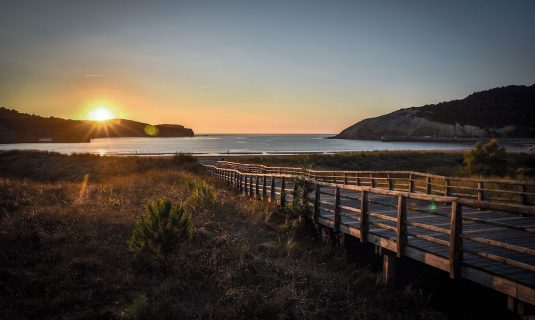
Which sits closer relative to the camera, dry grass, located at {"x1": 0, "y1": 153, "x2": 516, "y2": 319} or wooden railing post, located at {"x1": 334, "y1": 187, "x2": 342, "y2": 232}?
dry grass, located at {"x1": 0, "y1": 153, "x2": 516, "y2": 319}

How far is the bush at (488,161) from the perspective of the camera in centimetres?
2853

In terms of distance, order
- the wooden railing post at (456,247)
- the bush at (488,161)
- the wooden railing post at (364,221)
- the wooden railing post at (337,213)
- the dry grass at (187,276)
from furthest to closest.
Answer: the bush at (488,161) → the wooden railing post at (337,213) → the wooden railing post at (364,221) → the dry grass at (187,276) → the wooden railing post at (456,247)

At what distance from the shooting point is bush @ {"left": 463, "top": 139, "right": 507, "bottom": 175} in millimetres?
28531

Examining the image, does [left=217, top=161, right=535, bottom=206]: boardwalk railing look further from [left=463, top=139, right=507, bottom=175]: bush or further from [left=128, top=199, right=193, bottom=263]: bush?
[left=463, top=139, right=507, bottom=175]: bush

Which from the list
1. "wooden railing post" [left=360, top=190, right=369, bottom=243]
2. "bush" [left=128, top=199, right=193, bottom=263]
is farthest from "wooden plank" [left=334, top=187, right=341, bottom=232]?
"bush" [left=128, top=199, right=193, bottom=263]

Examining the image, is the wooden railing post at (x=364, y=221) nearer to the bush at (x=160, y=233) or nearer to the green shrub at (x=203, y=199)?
the bush at (x=160, y=233)

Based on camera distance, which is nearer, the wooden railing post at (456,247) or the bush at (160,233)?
the wooden railing post at (456,247)

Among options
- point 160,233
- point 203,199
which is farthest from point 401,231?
point 203,199

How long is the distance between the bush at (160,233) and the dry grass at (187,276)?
0.36 meters

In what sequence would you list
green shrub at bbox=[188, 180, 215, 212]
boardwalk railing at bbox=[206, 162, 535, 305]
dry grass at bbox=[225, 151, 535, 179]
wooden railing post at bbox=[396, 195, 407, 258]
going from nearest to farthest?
boardwalk railing at bbox=[206, 162, 535, 305], wooden railing post at bbox=[396, 195, 407, 258], green shrub at bbox=[188, 180, 215, 212], dry grass at bbox=[225, 151, 535, 179]

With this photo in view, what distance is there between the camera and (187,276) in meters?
7.84

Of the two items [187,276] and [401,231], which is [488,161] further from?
[187,276]

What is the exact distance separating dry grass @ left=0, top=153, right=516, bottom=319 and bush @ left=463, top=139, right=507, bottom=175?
23.5 meters

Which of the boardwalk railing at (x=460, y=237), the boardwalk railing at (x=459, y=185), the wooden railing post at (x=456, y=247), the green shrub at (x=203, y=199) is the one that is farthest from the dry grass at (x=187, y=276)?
the boardwalk railing at (x=459, y=185)
